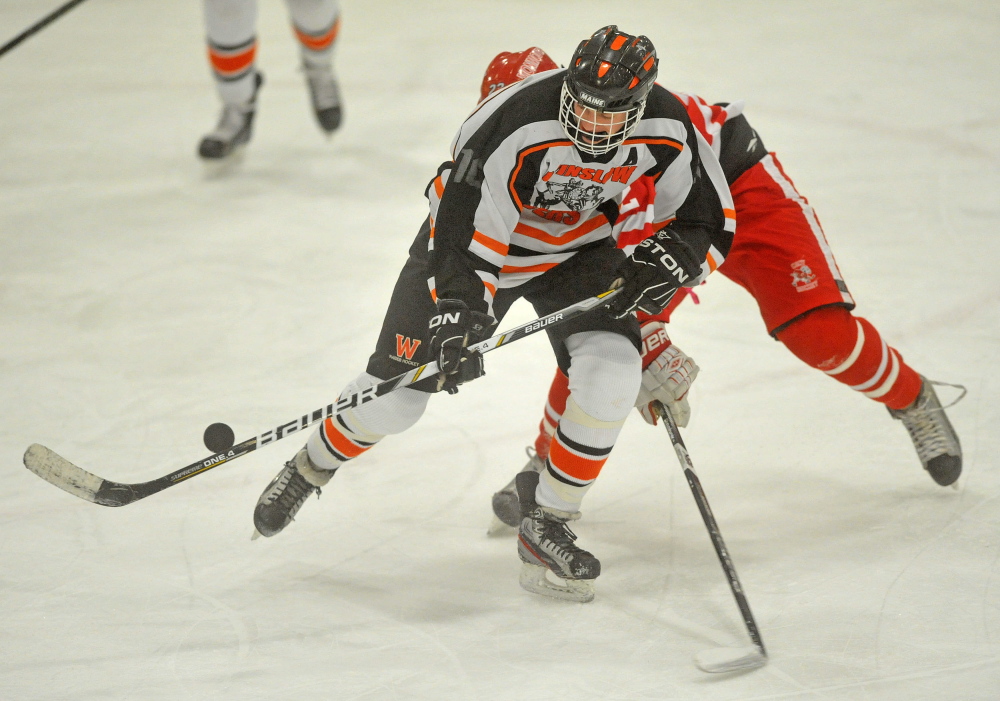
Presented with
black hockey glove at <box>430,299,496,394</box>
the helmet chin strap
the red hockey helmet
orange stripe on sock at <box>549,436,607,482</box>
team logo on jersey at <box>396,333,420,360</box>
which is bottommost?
orange stripe on sock at <box>549,436,607,482</box>

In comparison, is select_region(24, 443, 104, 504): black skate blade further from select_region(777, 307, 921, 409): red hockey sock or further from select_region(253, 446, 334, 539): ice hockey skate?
select_region(777, 307, 921, 409): red hockey sock

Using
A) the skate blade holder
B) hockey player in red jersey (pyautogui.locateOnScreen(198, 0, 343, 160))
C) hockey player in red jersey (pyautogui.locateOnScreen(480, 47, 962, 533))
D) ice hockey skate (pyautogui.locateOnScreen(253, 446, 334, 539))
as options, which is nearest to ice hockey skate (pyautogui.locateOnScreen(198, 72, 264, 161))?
hockey player in red jersey (pyautogui.locateOnScreen(198, 0, 343, 160))

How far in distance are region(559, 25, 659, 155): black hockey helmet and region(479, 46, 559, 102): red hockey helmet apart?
39 centimetres

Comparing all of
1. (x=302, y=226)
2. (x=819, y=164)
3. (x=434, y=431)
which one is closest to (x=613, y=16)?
(x=819, y=164)

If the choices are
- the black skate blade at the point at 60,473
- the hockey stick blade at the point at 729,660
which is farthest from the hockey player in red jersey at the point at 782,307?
the black skate blade at the point at 60,473

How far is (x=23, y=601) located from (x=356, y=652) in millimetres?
731

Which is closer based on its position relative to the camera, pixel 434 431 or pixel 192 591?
pixel 192 591

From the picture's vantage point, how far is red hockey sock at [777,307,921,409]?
242 cm

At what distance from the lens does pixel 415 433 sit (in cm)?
285

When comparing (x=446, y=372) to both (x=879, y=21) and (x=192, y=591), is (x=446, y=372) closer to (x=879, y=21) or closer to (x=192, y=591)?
(x=192, y=591)

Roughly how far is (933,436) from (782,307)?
1.58 feet

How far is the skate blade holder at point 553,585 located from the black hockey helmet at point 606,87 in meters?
0.87

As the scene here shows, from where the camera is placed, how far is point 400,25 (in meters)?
6.14

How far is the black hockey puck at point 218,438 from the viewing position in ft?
6.97
